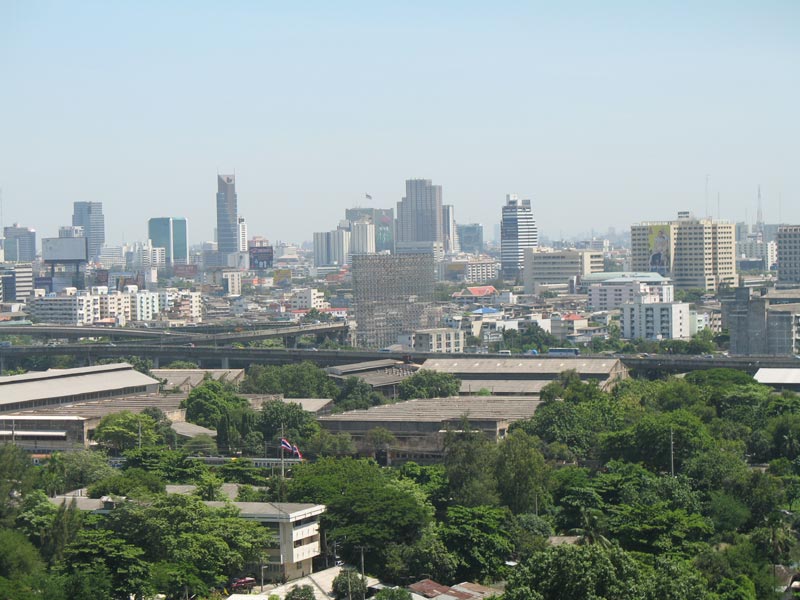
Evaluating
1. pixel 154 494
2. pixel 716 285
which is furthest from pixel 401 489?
pixel 716 285

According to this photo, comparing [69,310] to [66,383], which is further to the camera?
[69,310]

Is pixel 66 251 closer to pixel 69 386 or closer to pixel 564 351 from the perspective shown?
pixel 564 351

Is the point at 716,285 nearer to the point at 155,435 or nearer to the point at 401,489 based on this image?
the point at 155,435

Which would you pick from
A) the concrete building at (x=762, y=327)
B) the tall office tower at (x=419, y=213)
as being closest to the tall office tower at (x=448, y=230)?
the tall office tower at (x=419, y=213)

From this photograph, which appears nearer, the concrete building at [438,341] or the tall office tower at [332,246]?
the concrete building at [438,341]

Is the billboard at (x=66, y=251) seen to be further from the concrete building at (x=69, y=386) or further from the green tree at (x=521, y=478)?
the green tree at (x=521, y=478)

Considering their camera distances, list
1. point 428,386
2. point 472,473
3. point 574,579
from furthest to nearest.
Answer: point 428,386
point 472,473
point 574,579

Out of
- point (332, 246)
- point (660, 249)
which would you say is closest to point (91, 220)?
point (332, 246)
